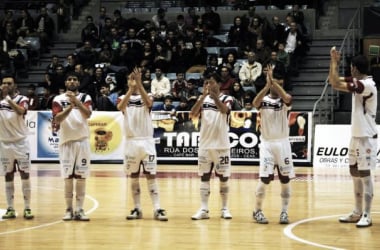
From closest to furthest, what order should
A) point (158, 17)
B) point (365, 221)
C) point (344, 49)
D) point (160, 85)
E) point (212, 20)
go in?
point (365, 221), point (160, 85), point (344, 49), point (212, 20), point (158, 17)

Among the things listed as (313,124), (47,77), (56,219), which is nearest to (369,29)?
(313,124)

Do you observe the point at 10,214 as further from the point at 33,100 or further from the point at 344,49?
the point at 344,49

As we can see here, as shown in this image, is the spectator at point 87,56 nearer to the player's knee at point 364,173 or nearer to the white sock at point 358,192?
the white sock at point 358,192

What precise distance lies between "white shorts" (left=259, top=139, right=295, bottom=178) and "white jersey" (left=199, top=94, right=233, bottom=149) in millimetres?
746

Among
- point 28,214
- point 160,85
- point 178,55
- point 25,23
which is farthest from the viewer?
point 25,23

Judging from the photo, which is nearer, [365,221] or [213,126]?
[365,221]

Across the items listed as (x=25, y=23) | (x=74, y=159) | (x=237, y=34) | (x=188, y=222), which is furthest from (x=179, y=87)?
(x=188, y=222)

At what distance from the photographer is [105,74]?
23.7m

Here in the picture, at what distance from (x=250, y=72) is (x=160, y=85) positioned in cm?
276

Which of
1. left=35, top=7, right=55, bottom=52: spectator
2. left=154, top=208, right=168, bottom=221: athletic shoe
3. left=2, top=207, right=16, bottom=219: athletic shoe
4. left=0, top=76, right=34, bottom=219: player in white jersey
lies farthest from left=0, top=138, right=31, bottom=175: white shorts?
left=35, top=7, right=55, bottom=52: spectator

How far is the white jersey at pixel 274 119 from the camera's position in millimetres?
11312

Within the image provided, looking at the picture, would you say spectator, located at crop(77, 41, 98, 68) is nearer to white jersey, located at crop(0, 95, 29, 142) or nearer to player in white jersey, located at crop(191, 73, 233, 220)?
white jersey, located at crop(0, 95, 29, 142)

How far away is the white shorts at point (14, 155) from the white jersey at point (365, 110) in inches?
204

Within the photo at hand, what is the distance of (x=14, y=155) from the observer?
466 inches
